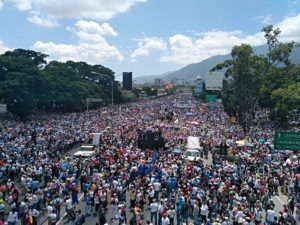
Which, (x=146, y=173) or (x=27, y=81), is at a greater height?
(x=27, y=81)

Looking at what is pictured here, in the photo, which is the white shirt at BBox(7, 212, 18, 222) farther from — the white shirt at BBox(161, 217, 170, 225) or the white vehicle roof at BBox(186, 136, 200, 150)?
the white vehicle roof at BBox(186, 136, 200, 150)

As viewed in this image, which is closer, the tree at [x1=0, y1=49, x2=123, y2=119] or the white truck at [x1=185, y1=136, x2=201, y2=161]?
the white truck at [x1=185, y1=136, x2=201, y2=161]

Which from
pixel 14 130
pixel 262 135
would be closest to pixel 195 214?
pixel 14 130

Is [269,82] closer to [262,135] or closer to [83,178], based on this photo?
[262,135]

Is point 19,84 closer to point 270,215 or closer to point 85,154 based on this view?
point 85,154

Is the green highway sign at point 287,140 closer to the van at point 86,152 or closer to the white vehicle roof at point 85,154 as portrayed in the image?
the van at point 86,152

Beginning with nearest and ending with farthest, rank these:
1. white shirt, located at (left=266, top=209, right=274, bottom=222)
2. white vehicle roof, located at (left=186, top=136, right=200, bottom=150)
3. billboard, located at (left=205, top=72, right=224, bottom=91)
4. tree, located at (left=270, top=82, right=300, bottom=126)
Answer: white shirt, located at (left=266, top=209, right=274, bottom=222) < white vehicle roof, located at (left=186, top=136, right=200, bottom=150) < tree, located at (left=270, top=82, right=300, bottom=126) < billboard, located at (left=205, top=72, right=224, bottom=91)

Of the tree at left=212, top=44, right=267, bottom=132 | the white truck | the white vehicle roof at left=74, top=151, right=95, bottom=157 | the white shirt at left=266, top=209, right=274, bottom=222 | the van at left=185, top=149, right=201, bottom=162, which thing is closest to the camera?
the white shirt at left=266, top=209, right=274, bottom=222

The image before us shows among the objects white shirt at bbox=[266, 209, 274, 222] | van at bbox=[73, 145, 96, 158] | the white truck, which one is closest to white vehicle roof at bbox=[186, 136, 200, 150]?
the white truck

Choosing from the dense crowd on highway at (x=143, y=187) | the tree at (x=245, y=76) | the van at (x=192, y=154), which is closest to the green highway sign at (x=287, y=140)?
the dense crowd on highway at (x=143, y=187)
